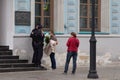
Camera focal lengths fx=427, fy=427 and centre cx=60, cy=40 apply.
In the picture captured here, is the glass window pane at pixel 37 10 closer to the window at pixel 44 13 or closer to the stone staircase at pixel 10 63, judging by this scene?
the window at pixel 44 13

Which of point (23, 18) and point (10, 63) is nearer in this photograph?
point (10, 63)

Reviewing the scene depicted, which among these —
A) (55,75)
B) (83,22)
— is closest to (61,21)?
(83,22)

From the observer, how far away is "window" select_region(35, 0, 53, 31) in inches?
861

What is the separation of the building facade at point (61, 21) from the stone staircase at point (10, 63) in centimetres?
44

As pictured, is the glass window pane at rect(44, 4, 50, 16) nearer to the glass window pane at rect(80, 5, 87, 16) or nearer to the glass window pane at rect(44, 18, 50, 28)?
the glass window pane at rect(44, 18, 50, 28)

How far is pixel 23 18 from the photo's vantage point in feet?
68.7

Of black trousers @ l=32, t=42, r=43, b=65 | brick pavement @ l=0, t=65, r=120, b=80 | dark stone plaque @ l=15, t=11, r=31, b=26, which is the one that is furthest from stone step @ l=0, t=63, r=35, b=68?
dark stone plaque @ l=15, t=11, r=31, b=26

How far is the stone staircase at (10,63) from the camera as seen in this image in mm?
19250

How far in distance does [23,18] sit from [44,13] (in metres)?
1.49

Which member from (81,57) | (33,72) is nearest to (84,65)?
(81,57)

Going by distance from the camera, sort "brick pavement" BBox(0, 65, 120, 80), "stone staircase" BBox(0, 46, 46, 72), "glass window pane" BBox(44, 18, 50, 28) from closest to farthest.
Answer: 1. "brick pavement" BBox(0, 65, 120, 80)
2. "stone staircase" BBox(0, 46, 46, 72)
3. "glass window pane" BBox(44, 18, 50, 28)

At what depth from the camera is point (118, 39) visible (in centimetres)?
2288

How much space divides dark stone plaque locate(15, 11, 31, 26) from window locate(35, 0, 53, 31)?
0.77 meters

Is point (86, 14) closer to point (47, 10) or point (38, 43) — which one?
point (47, 10)
